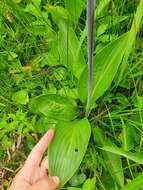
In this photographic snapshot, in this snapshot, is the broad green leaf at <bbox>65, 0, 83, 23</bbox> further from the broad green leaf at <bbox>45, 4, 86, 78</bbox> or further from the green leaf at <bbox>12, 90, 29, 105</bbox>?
the green leaf at <bbox>12, 90, 29, 105</bbox>

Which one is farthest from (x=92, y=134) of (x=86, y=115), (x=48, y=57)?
(x=48, y=57)

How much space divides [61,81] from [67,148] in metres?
0.26

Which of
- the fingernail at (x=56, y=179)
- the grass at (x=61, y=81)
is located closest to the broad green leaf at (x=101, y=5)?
the grass at (x=61, y=81)

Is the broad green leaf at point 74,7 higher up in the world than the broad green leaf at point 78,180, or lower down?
higher up

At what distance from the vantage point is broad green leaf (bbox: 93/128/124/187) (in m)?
1.25

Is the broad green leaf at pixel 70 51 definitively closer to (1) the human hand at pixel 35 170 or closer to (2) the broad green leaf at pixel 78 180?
(1) the human hand at pixel 35 170

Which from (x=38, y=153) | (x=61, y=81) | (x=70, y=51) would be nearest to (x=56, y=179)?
(x=38, y=153)

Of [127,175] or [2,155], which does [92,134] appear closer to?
[127,175]

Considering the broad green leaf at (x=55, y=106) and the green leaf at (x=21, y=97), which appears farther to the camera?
the green leaf at (x=21, y=97)

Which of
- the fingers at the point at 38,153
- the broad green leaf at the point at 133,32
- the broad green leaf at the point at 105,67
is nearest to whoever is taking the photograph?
the broad green leaf at the point at 133,32

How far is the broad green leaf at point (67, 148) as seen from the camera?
4.00ft

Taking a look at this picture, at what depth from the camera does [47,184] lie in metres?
1.19

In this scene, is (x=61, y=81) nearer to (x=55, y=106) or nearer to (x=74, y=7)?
(x=55, y=106)

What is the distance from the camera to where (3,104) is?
4.68 feet
